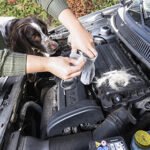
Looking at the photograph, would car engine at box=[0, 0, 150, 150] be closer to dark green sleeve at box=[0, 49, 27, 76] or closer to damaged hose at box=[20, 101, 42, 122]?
damaged hose at box=[20, 101, 42, 122]

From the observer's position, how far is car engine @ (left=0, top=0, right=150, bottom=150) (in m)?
1.49

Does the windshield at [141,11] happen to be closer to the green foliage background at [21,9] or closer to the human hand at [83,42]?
the human hand at [83,42]

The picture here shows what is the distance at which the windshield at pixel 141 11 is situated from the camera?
190 centimetres

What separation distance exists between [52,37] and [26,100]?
0.73 meters

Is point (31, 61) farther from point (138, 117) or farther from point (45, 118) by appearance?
point (138, 117)

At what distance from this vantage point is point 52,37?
2.46m

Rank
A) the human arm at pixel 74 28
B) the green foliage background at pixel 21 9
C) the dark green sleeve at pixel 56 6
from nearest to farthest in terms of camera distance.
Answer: the human arm at pixel 74 28, the dark green sleeve at pixel 56 6, the green foliage background at pixel 21 9

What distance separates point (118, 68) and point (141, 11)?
0.40 meters

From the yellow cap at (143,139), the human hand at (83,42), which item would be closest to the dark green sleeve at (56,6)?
the human hand at (83,42)

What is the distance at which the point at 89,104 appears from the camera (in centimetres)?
157

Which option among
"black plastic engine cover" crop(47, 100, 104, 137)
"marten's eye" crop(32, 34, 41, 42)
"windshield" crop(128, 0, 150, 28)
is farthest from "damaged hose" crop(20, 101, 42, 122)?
"windshield" crop(128, 0, 150, 28)

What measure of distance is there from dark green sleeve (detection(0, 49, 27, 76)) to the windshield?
0.74 m

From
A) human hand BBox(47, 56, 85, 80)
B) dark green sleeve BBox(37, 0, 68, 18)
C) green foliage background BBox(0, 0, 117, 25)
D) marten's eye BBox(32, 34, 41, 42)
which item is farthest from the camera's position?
green foliage background BBox(0, 0, 117, 25)

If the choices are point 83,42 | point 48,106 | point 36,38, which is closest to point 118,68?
point 83,42
